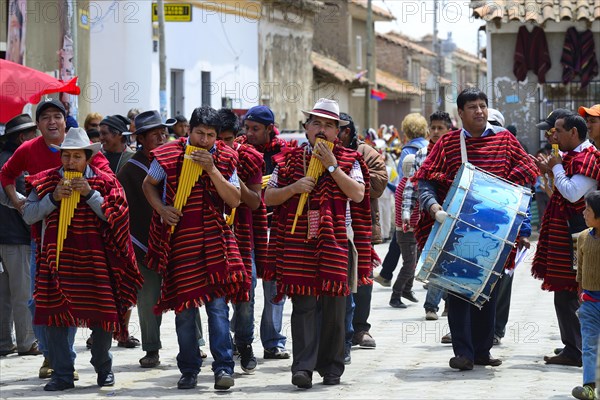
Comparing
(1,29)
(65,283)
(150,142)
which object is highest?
(1,29)

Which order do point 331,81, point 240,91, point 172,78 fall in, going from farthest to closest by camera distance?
point 331,81 → point 240,91 → point 172,78

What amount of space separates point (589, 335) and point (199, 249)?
8.97 ft

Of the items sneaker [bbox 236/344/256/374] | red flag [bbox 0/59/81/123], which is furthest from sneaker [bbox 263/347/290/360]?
red flag [bbox 0/59/81/123]

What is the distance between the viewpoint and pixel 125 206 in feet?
30.7

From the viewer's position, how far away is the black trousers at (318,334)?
9.43 m

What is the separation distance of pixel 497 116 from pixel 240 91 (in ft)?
87.2

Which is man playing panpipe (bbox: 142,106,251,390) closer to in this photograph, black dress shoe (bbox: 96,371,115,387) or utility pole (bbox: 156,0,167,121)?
black dress shoe (bbox: 96,371,115,387)

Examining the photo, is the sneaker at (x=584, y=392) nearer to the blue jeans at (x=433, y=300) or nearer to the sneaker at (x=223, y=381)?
the sneaker at (x=223, y=381)

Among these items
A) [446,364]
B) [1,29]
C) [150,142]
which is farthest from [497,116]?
[1,29]

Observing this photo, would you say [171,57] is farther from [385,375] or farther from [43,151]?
[385,375]

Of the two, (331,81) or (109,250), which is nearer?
(109,250)

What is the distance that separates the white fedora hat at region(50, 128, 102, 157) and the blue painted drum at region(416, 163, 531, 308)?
8.27ft

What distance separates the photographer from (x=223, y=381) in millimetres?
9242

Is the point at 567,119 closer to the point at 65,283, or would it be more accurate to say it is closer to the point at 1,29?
the point at 65,283
